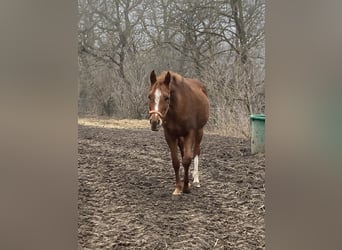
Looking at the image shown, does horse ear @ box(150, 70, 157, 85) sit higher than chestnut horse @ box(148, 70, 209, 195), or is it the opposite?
horse ear @ box(150, 70, 157, 85)

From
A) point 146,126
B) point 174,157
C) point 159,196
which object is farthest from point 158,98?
point 159,196

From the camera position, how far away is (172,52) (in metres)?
1.69

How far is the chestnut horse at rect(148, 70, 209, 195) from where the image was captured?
170 cm

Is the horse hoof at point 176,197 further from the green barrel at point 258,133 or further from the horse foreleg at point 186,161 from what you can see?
the green barrel at point 258,133

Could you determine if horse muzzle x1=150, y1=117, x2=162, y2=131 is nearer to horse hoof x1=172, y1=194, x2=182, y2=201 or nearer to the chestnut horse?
the chestnut horse

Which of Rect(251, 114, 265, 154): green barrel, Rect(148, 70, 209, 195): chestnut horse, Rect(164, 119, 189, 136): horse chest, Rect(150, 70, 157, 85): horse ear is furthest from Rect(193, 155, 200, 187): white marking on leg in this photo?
Rect(150, 70, 157, 85): horse ear

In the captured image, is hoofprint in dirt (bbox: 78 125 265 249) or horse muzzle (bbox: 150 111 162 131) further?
horse muzzle (bbox: 150 111 162 131)

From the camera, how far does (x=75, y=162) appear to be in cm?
146

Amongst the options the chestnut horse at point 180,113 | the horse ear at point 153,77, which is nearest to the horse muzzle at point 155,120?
the chestnut horse at point 180,113
